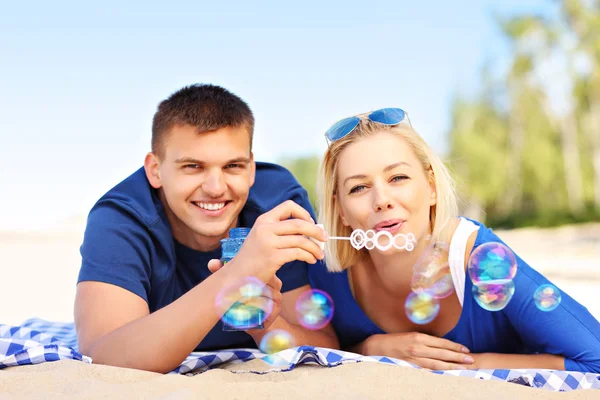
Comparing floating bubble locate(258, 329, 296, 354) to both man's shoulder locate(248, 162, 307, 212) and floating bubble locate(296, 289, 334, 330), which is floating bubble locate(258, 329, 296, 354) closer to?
floating bubble locate(296, 289, 334, 330)

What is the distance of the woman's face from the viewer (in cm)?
271

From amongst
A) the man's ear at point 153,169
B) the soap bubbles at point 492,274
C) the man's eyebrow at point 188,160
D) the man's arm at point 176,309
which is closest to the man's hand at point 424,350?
the soap bubbles at point 492,274

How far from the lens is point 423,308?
2.92m

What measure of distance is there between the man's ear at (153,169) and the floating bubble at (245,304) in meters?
0.95

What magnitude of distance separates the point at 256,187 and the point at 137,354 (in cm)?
141

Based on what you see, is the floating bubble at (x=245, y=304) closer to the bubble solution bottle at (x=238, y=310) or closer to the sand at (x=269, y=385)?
the bubble solution bottle at (x=238, y=310)

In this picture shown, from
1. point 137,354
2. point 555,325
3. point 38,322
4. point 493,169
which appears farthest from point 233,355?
point 493,169

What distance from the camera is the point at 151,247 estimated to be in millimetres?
3025

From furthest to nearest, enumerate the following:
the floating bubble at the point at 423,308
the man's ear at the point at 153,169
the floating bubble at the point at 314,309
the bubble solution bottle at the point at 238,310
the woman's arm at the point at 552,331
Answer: the man's ear at the point at 153,169 < the floating bubble at the point at 314,309 < the floating bubble at the point at 423,308 < the woman's arm at the point at 552,331 < the bubble solution bottle at the point at 238,310

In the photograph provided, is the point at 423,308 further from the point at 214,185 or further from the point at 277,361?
the point at 214,185

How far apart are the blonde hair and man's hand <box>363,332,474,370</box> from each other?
43cm

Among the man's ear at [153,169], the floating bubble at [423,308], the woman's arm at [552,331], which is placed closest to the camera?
the woman's arm at [552,331]

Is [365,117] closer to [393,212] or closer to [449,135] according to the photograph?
[393,212]

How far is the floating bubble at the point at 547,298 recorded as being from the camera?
8.68 feet
